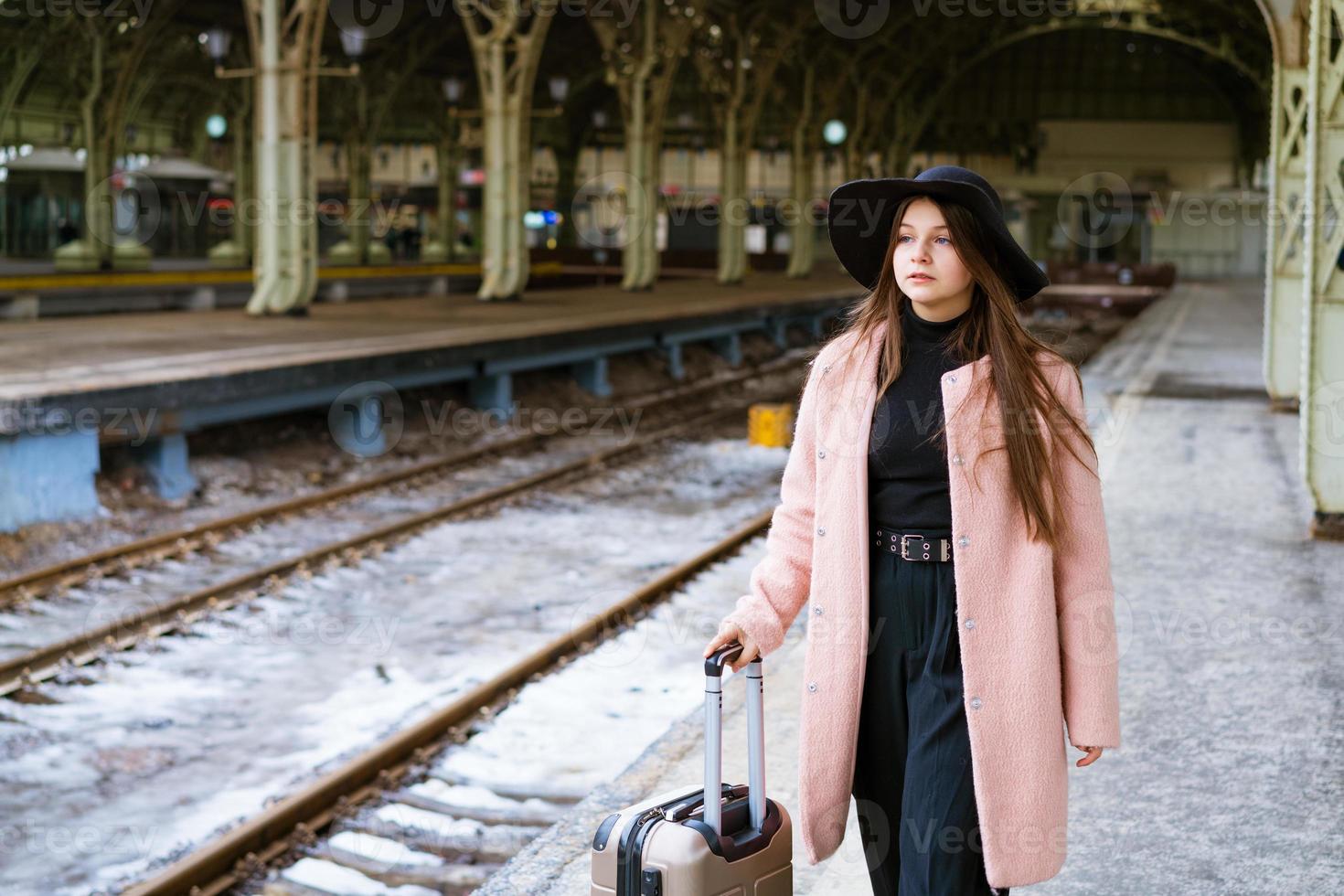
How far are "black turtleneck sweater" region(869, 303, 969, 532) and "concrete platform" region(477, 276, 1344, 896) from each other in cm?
148

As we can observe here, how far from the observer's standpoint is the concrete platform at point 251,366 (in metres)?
10.6

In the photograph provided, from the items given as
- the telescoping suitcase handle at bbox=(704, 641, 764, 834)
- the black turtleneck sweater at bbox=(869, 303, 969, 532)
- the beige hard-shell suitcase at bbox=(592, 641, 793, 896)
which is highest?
the black turtleneck sweater at bbox=(869, 303, 969, 532)

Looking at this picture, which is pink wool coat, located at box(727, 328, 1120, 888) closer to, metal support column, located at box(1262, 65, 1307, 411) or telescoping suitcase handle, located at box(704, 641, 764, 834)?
telescoping suitcase handle, located at box(704, 641, 764, 834)

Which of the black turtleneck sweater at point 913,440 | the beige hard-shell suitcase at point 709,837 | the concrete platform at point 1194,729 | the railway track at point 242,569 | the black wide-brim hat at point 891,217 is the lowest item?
the railway track at point 242,569

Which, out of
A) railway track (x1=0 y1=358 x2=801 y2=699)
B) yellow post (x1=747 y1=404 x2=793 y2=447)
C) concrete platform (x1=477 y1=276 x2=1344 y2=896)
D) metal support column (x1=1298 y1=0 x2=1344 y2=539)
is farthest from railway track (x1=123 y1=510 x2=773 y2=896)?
yellow post (x1=747 y1=404 x2=793 y2=447)

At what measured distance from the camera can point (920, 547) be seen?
8.61 feet

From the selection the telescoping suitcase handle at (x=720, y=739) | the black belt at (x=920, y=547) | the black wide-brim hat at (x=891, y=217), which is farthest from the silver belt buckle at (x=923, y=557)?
the black wide-brim hat at (x=891, y=217)

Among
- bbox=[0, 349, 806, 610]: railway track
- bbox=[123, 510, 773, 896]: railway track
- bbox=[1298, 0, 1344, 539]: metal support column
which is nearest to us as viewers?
bbox=[123, 510, 773, 896]: railway track

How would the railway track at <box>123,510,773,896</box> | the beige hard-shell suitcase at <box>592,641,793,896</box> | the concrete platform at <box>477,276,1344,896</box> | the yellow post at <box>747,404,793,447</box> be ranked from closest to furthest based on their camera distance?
the beige hard-shell suitcase at <box>592,641,793,896</box>
the concrete platform at <box>477,276,1344,896</box>
the railway track at <box>123,510,773,896</box>
the yellow post at <box>747,404,793,447</box>

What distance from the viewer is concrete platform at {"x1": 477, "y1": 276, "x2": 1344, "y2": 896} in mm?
3943

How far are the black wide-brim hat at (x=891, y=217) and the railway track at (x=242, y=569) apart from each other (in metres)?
5.53

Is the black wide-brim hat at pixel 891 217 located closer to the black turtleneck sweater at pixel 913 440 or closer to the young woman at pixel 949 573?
the young woman at pixel 949 573

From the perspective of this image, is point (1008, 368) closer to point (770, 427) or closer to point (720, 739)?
point (720, 739)

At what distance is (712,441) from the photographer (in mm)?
16297
